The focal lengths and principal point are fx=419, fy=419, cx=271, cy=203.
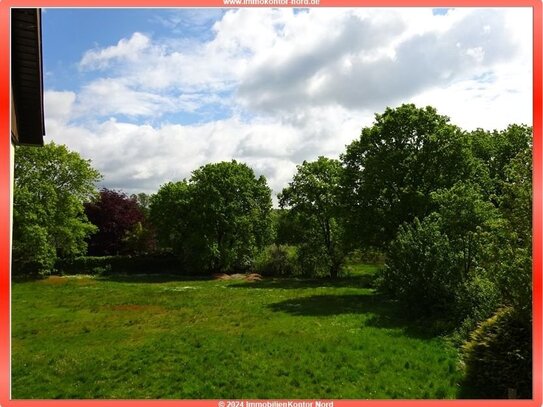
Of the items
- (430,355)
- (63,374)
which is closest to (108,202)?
(63,374)

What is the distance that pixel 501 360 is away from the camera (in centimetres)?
1325

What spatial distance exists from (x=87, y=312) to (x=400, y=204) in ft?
86.4

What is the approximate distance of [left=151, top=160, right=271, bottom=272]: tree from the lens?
6269 cm

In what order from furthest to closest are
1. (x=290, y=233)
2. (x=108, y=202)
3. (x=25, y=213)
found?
(x=108, y=202) → (x=290, y=233) → (x=25, y=213)

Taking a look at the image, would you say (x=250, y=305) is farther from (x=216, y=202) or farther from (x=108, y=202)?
(x=108, y=202)

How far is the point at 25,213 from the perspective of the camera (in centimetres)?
5206

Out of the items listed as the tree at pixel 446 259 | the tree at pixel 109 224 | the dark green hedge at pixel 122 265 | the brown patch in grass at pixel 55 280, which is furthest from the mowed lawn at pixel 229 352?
the tree at pixel 109 224

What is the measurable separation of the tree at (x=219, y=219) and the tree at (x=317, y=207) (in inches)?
377

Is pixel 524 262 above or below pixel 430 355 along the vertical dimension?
above

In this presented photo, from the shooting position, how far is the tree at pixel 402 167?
36.3m

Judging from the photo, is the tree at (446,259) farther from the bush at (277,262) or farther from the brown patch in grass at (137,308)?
the bush at (277,262)

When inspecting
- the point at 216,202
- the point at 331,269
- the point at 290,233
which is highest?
the point at 216,202

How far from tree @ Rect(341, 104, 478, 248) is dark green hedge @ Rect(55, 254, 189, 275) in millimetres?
36978
